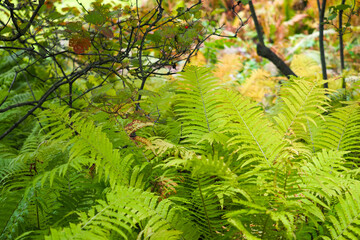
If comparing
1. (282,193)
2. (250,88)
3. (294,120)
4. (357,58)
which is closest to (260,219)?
(282,193)

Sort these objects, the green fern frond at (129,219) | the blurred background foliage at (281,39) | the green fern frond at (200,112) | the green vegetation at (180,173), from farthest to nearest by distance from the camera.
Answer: the blurred background foliage at (281,39) < the green fern frond at (200,112) < the green vegetation at (180,173) < the green fern frond at (129,219)

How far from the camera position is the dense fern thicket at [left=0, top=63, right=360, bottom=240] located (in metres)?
0.96

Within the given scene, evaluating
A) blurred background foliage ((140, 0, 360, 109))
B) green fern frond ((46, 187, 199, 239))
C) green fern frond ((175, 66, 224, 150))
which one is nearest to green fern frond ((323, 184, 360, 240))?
green fern frond ((46, 187, 199, 239))

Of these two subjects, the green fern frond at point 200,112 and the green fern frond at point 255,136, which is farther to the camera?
the green fern frond at point 200,112

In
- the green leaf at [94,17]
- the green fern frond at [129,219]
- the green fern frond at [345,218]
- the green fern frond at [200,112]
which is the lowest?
the green fern frond at [129,219]

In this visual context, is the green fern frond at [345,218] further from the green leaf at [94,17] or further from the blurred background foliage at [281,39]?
the blurred background foliage at [281,39]

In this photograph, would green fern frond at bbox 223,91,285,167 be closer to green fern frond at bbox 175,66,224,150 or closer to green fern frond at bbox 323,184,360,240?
green fern frond at bbox 175,66,224,150

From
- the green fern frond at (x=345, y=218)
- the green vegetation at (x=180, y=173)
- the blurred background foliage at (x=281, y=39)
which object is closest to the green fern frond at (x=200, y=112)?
the green vegetation at (x=180, y=173)

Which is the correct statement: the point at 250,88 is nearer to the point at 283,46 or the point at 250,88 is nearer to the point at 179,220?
the point at 179,220

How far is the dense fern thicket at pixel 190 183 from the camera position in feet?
3.17

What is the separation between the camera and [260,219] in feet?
3.54

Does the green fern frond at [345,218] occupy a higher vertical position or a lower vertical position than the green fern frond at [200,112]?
lower

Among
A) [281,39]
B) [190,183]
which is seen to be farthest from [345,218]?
[281,39]

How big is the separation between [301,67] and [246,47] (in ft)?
10.0
